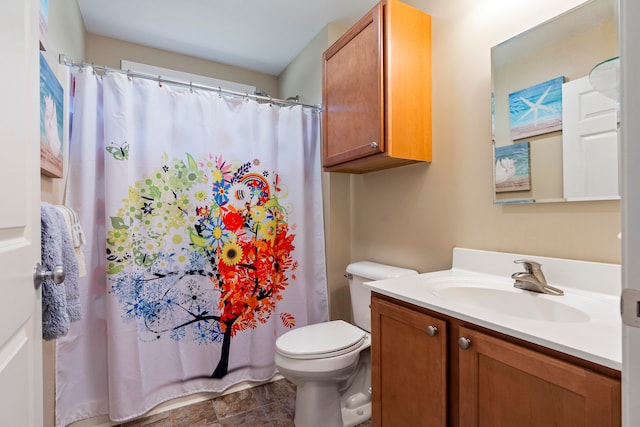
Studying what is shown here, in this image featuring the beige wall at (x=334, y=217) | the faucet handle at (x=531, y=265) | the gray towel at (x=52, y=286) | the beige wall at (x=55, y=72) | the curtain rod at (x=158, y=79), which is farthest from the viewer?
the beige wall at (x=334, y=217)

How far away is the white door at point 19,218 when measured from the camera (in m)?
0.61

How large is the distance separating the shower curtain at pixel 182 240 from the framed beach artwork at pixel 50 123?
211 mm

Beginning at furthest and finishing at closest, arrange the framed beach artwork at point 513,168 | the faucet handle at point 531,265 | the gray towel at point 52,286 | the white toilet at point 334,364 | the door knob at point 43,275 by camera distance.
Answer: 1. the white toilet at point 334,364
2. the framed beach artwork at point 513,168
3. the faucet handle at point 531,265
4. the gray towel at point 52,286
5. the door knob at point 43,275

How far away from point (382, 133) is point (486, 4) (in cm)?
70

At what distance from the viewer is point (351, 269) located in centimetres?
181

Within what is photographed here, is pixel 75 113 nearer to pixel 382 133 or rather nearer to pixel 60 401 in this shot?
pixel 60 401

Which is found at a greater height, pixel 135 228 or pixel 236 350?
pixel 135 228

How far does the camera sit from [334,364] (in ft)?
4.72

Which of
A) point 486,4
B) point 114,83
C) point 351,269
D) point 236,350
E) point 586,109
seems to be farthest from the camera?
point 236,350

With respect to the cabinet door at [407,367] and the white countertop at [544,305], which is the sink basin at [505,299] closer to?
the white countertop at [544,305]

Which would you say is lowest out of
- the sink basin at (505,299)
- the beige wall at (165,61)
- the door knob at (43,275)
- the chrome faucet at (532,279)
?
the sink basin at (505,299)

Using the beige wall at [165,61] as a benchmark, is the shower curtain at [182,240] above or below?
below

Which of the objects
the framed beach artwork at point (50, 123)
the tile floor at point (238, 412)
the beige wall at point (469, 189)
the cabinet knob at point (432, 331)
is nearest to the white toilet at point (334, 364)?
the tile floor at point (238, 412)

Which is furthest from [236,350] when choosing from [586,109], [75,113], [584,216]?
[586,109]
